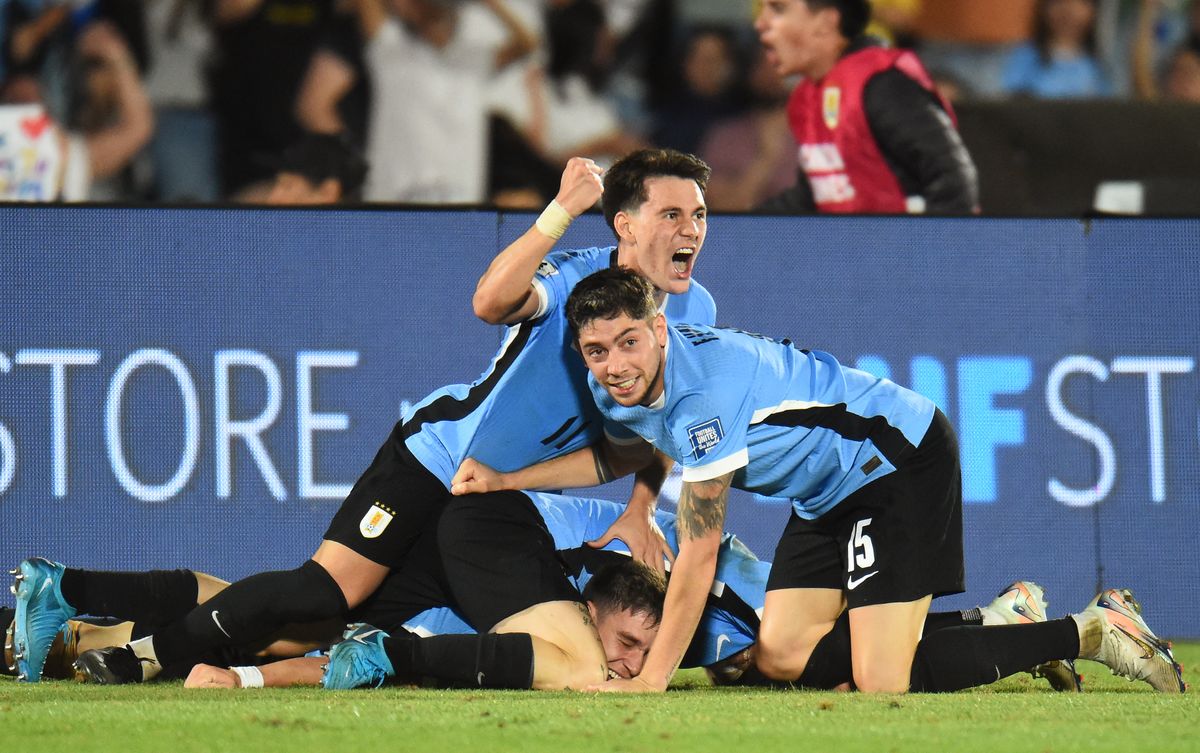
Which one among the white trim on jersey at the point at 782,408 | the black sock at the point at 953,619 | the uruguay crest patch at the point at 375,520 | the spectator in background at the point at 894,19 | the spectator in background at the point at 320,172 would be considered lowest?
the black sock at the point at 953,619

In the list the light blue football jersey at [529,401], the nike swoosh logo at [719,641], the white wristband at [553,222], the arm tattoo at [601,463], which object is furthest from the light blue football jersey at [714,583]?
the white wristband at [553,222]

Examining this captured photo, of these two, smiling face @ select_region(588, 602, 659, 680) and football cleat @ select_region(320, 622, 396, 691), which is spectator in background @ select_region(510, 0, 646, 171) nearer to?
smiling face @ select_region(588, 602, 659, 680)

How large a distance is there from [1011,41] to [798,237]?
4.28 metres

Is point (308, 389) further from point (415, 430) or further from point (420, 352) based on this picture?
point (415, 430)

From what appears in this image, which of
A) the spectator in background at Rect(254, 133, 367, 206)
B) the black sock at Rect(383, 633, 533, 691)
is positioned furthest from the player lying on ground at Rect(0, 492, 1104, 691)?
the spectator in background at Rect(254, 133, 367, 206)

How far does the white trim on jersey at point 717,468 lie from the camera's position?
4.85 metres

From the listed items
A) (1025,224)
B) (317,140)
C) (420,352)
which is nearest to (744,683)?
(420,352)

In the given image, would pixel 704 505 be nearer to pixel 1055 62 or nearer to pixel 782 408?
pixel 782 408

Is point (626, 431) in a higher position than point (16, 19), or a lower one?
lower

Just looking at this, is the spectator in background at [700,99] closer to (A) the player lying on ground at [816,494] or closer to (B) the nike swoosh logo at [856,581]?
(A) the player lying on ground at [816,494]

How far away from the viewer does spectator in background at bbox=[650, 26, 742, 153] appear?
1000cm

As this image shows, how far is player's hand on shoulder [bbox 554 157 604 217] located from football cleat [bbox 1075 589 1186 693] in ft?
6.69

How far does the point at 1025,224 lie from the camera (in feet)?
22.5

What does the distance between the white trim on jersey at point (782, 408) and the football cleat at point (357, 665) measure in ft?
4.41
